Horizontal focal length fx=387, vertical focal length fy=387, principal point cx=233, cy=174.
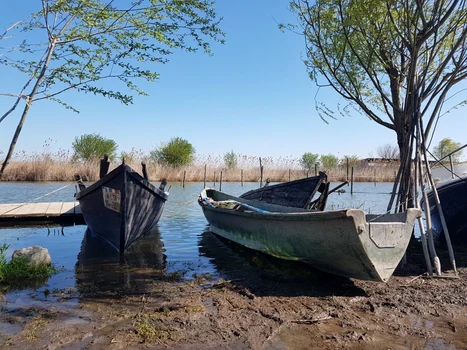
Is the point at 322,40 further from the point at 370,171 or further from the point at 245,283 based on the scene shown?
the point at 370,171

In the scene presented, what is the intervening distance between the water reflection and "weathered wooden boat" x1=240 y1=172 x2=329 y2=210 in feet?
10.5

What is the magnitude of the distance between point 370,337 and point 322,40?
5489mm

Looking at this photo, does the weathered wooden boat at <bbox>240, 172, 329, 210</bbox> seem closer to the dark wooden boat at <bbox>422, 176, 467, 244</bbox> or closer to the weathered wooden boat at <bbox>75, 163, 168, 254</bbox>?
the dark wooden boat at <bbox>422, 176, 467, 244</bbox>

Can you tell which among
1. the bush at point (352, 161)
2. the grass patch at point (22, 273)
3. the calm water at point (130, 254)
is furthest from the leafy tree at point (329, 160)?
the grass patch at point (22, 273)

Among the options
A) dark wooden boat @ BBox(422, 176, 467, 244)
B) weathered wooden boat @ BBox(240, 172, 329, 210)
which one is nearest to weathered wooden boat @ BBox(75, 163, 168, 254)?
weathered wooden boat @ BBox(240, 172, 329, 210)

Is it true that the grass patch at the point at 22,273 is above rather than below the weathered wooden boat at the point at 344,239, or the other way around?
below

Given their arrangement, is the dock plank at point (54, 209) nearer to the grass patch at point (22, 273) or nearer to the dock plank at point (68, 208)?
the dock plank at point (68, 208)

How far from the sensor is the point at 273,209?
9.12 meters

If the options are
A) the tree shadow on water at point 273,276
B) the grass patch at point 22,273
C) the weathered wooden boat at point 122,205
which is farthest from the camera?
the weathered wooden boat at point 122,205

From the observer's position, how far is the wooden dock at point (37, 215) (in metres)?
11.4

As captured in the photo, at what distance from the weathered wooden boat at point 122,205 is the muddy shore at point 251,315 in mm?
1916

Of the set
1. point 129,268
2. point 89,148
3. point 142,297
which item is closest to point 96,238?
point 129,268

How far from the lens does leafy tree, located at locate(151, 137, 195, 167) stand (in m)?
37.8

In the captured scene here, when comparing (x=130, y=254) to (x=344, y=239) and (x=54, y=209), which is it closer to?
(x=344, y=239)
